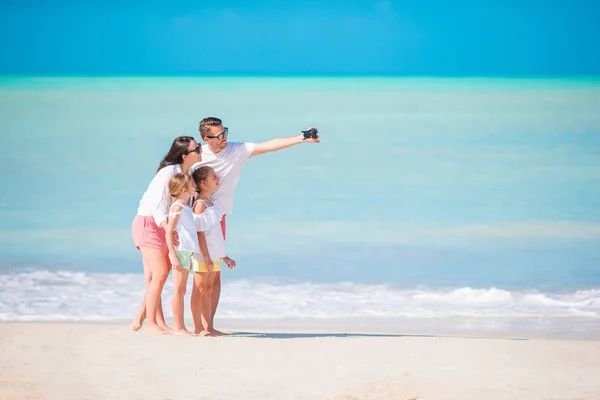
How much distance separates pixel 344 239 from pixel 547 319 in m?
3.10

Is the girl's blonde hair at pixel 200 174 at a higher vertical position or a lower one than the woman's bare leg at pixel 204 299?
higher

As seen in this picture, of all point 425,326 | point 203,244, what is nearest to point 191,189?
point 203,244

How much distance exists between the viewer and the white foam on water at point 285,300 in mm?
6301

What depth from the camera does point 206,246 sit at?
530 centimetres

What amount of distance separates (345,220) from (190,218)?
4.95 m

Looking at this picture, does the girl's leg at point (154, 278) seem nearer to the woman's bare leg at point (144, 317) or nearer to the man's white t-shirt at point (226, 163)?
the woman's bare leg at point (144, 317)

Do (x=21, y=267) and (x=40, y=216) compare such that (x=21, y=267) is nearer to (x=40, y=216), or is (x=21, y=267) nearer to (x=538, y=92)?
(x=40, y=216)

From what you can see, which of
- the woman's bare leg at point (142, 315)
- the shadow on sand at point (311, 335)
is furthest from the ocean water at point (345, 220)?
the woman's bare leg at point (142, 315)

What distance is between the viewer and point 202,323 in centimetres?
546

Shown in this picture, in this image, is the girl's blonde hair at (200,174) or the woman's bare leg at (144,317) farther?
the woman's bare leg at (144,317)

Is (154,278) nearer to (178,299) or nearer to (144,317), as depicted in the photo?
(178,299)

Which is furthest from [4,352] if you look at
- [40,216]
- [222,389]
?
[40,216]

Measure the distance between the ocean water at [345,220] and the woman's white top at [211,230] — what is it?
1.06 meters

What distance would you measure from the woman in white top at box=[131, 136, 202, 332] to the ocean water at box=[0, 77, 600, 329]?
34.5 inches
